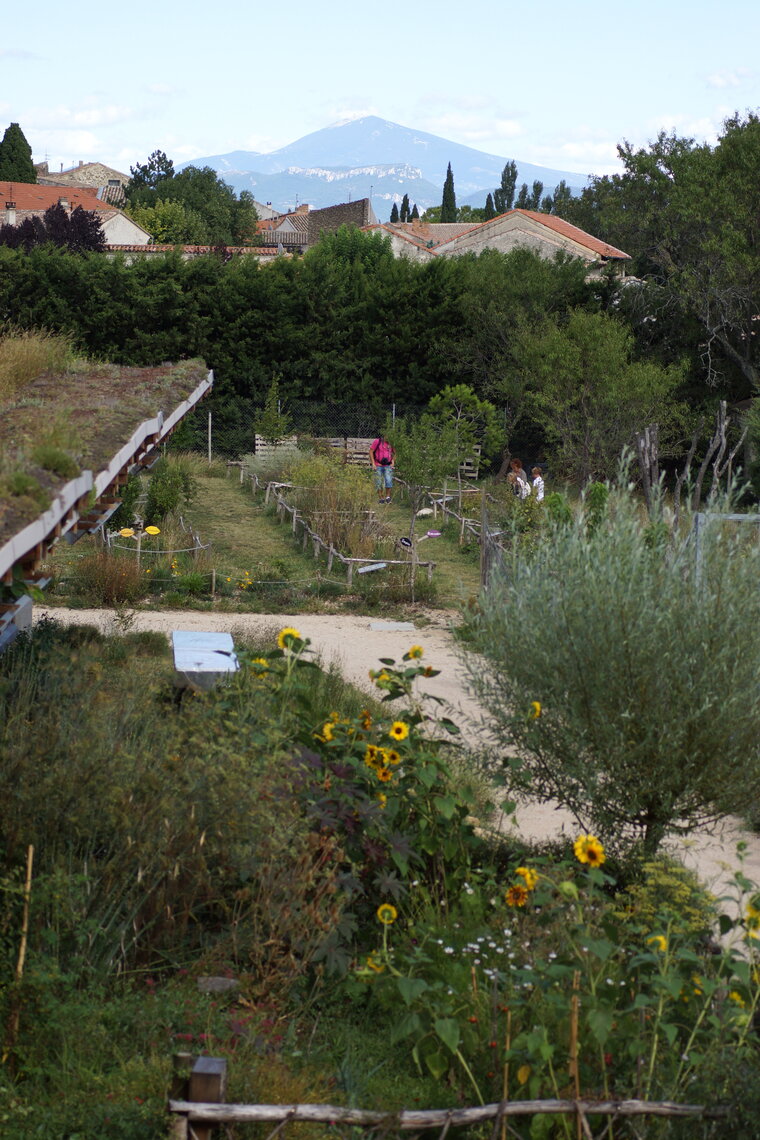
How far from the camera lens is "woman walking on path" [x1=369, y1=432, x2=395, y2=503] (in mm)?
20547

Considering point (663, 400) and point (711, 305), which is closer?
point (663, 400)

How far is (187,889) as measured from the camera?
452 centimetres

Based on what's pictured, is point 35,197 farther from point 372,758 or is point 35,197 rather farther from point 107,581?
point 372,758

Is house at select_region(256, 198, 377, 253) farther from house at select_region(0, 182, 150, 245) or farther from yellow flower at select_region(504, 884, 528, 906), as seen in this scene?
yellow flower at select_region(504, 884, 528, 906)

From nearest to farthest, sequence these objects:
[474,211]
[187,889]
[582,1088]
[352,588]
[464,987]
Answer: [582,1088] < [464,987] < [187,889] < [352,588] < [474,211]

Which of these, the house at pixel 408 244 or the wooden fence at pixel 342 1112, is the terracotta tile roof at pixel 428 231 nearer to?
the house at pixel 408 244

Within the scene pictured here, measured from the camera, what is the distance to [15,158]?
209 ft

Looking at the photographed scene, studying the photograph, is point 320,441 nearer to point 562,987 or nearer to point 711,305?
point 711,305

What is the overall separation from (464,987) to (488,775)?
1.50 meters

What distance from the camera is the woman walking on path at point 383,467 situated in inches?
809

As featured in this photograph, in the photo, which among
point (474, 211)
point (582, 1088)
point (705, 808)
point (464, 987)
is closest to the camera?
point (582, 1088)

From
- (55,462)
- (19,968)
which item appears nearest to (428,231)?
(55,462)

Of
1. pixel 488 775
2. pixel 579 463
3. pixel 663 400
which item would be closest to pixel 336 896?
pixel 488 775

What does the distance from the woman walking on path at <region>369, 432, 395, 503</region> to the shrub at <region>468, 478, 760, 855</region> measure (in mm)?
14940
